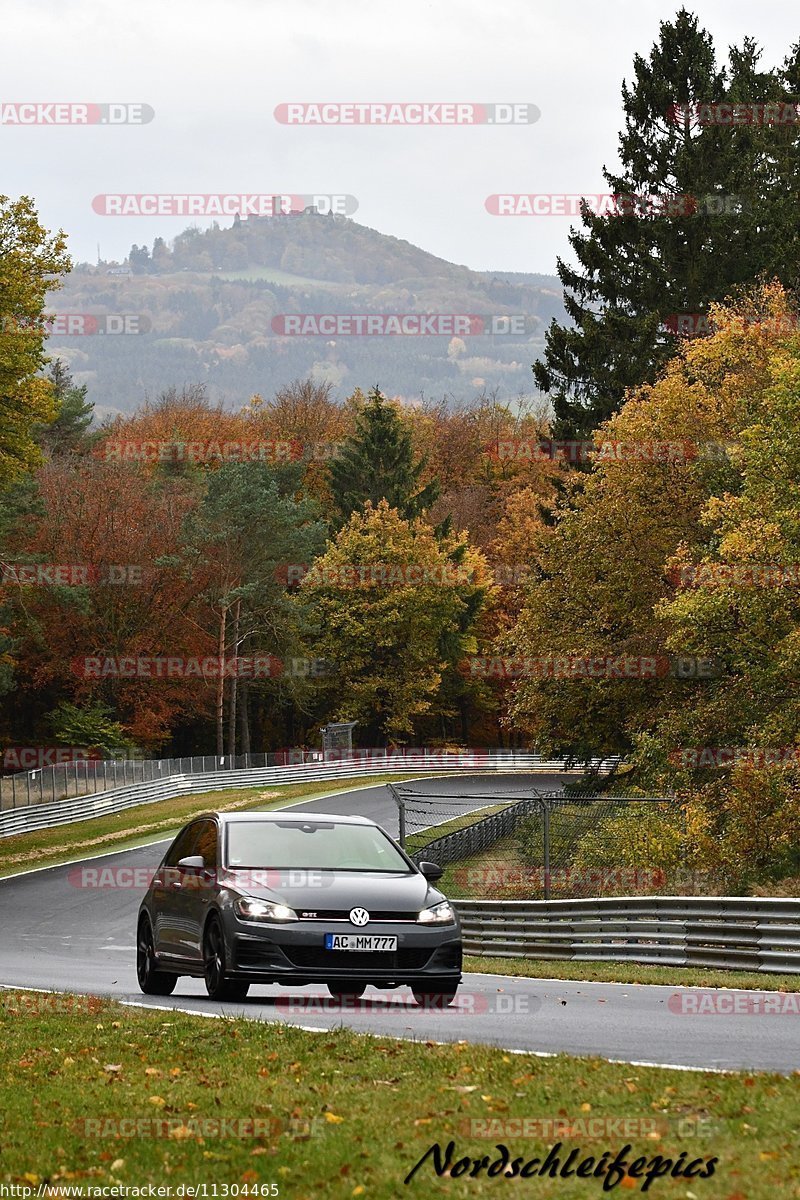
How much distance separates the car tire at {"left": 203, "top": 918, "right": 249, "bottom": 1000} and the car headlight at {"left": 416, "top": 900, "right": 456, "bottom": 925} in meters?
1.59

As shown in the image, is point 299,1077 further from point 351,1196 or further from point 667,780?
point 667,780

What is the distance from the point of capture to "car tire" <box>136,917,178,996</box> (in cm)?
1565

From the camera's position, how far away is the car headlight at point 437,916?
535 inches

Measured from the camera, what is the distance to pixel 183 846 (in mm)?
15805

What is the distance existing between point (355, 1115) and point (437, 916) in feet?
20.0

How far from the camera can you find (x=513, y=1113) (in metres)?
7.47

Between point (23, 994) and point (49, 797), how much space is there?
142 feet

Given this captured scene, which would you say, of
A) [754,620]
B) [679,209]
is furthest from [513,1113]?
[679,209]
